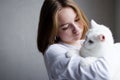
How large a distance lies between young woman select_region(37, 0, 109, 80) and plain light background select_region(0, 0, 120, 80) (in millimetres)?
1035

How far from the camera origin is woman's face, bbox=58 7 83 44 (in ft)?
3.86

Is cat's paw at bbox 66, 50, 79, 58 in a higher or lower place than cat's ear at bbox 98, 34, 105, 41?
lower

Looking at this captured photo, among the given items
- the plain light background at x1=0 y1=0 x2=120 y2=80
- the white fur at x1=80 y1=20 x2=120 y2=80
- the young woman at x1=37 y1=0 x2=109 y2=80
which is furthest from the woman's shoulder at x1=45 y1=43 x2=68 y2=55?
the plain light background at x1=0 y1=0 x2=120 y2=80

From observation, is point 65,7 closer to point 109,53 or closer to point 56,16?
point 56,16

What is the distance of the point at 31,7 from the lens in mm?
2309

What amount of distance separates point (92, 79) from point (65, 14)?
34 cm

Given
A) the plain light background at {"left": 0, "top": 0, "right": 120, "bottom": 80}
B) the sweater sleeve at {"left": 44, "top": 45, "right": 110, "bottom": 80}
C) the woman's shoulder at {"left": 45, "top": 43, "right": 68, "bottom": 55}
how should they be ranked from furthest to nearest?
the plain light background at {"left": 0, "top": 0, "right": 120, "bottom": 80}, the woman's shoulder at {"left": 45, "top": 43, "right": 68, "bottom": 55}, the sweater sleeve at {"left": 44, "top": 45, "right": 110, "bottom": 80}

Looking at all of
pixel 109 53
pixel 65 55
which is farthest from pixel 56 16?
pixel 109 53

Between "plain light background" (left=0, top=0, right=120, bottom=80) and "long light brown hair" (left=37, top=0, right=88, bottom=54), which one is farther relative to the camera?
"plain light background" (left=0, top=0, right=120, bottom=80)

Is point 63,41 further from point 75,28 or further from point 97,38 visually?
point 97,38

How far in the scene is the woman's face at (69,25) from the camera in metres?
1.18

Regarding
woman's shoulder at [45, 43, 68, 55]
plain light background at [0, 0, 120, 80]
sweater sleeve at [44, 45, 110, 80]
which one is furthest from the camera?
plain light background at [0, 0, 120, 80]

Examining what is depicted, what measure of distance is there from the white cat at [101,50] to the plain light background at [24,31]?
128cm

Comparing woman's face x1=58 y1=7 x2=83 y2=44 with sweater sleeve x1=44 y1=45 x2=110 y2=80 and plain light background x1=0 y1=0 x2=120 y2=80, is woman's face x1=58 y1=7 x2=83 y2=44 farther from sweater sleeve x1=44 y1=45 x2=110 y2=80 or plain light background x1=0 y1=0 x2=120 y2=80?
plain light background x1=0 y1=0 x2=120 y2=80
